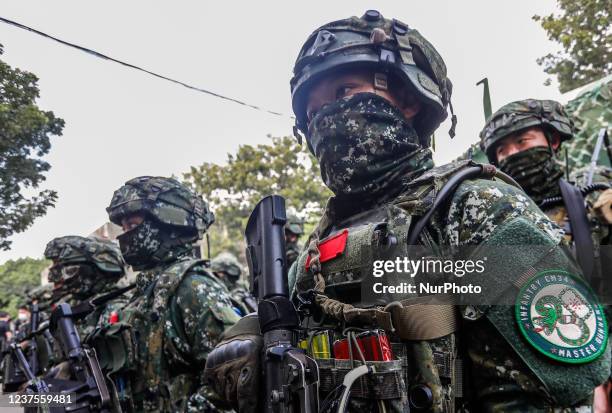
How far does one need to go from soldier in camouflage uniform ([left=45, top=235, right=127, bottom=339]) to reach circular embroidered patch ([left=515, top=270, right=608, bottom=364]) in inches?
205

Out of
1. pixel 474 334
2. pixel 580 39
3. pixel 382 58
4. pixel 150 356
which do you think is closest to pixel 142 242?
pixel 150 356

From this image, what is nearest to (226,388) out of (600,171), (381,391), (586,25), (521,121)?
(381,391)

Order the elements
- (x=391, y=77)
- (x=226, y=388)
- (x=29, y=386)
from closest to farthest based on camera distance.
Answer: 1. (x=226, y=388)
2. (x=391, y=77)
3. (x=29, y=386)

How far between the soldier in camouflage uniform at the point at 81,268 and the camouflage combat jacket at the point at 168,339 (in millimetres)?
2271

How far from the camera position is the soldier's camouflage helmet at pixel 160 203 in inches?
164

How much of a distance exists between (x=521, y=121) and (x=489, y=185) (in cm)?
250

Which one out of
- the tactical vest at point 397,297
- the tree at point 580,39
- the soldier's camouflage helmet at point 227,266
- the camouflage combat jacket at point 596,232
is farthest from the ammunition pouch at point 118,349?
the tree at point 580,39

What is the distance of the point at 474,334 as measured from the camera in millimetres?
1501

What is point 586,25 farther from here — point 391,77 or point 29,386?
point 29,386

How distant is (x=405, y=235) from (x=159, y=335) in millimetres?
2360

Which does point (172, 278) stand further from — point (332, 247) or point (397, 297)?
point (397, 297)

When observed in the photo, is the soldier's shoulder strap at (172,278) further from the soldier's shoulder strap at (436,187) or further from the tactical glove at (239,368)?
the soldier's shoulder strap at (436,187)

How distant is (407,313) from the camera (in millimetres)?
1504

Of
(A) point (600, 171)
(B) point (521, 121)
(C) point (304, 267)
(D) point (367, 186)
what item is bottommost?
(C) point (304, 267)
